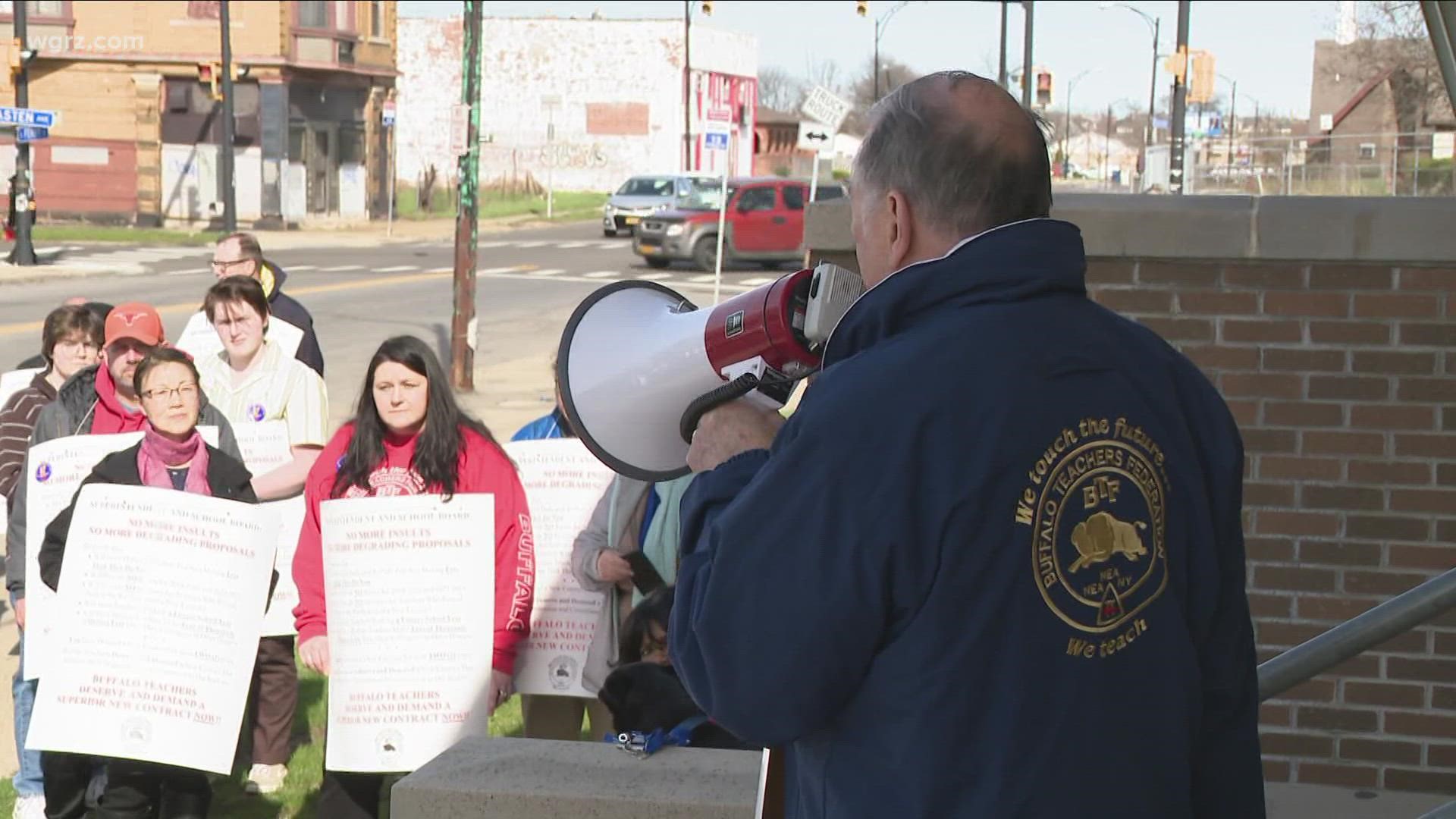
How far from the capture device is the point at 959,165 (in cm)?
198

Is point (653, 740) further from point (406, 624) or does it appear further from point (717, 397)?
point (717, 397)

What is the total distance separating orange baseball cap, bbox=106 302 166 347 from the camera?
6031mm

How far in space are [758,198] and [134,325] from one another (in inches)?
1032

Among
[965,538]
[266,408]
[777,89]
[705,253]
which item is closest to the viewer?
[965,538]

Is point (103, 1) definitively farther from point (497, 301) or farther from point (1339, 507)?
point (1339, 507)

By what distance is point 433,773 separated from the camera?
11.6ft

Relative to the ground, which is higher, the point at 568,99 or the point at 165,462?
the point at 568,99

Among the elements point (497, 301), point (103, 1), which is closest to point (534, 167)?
point (103, 1)

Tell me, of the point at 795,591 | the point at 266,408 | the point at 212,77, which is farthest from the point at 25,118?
the point at 795,591

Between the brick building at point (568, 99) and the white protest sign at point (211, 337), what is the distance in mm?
64594

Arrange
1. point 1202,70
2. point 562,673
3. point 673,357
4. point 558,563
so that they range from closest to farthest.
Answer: point 673,357
point 562,673
point 558,563
point 1202,70

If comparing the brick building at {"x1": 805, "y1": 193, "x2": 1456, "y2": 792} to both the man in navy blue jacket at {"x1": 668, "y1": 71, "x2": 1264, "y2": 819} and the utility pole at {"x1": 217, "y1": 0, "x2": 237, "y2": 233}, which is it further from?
the utility pole at {"x1": 217, "y1": 0, "x2": 237, "y2": 233}

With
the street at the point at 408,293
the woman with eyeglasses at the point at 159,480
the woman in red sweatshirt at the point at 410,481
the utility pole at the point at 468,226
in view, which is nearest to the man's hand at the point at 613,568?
the woman in red sweatshirt at the point at 410,481

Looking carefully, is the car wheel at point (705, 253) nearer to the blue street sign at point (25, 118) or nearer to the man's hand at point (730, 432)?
the blue street sign at point (25, 118)
